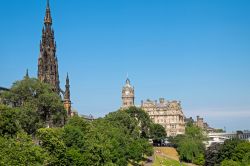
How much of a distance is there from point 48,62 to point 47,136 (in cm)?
4717

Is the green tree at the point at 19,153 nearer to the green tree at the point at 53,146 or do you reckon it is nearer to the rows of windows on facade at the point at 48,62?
the green tree at the point at 53,146

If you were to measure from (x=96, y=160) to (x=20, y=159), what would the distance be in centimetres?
2558

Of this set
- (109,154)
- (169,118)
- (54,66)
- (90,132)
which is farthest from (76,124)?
(169,118)

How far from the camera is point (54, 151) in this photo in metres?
61.0

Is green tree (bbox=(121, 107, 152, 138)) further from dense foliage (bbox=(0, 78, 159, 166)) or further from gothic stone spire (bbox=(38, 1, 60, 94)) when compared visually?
gothic stone spire (bbox=(38, 1, 60, 94))

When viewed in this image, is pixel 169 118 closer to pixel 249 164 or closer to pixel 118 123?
pixel 118 123

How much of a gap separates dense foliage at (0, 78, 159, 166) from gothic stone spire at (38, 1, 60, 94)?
40.1 feet

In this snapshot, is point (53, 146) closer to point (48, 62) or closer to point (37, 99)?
point (37, 99)

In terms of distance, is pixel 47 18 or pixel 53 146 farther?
pixel 47 18

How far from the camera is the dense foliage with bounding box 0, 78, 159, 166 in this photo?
162 feet

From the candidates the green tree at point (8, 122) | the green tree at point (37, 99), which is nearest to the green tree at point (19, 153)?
the green tree at point (8, 122)

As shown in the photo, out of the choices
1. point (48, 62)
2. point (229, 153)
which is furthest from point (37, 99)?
point (229, 153)

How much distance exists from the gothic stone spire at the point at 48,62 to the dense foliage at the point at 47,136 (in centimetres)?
1221

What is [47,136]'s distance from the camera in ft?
198
